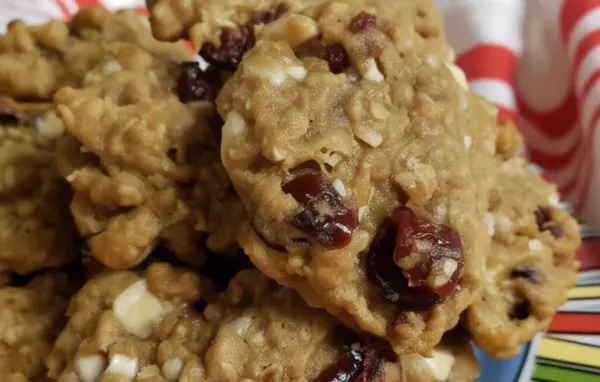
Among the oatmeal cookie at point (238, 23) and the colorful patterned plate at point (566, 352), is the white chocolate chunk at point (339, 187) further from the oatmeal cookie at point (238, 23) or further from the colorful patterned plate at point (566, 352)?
the colorful patterned plate at point (566, 352)

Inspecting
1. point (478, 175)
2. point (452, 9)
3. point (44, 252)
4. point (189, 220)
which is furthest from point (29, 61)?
point (452, 9)

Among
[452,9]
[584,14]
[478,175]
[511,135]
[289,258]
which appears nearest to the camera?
[289,258]

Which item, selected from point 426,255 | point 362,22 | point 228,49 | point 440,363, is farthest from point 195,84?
point 440,363

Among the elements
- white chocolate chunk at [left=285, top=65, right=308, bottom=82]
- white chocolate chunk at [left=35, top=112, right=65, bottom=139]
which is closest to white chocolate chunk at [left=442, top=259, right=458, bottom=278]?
white chocolate chunk at [left=285, top=65, right=308, bottom=82]

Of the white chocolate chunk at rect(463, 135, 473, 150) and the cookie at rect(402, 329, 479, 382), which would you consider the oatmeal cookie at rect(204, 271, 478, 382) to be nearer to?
the cookie at rect(402, 329, 479, 382)

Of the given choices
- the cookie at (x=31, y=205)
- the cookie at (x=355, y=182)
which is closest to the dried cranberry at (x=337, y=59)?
the cookie at (x=355, y=182)

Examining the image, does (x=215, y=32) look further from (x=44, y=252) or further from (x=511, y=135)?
(x=511, y=135)

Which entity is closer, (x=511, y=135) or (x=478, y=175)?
(x=478, y=175)

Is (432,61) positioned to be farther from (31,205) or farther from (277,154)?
(31,205)
